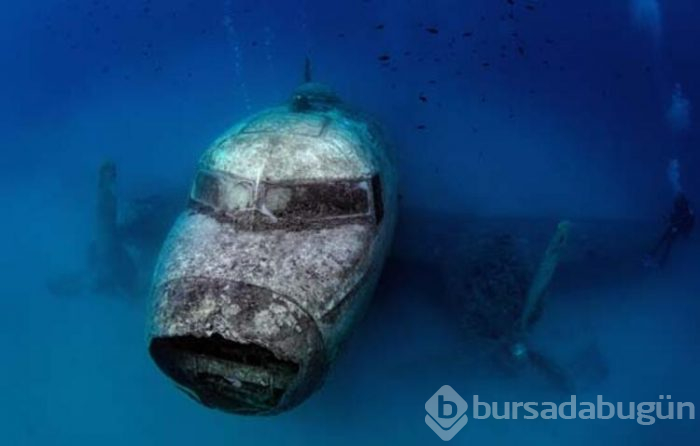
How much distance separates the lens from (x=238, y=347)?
5664mm

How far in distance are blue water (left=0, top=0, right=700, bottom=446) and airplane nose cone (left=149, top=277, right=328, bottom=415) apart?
2751mm

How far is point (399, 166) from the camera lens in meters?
13.3

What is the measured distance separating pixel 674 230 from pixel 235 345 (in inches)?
393

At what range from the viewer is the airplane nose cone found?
5355mm

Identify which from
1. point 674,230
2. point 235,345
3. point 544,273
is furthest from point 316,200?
point 674,230

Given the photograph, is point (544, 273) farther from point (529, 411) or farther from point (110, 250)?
point (110, 250)

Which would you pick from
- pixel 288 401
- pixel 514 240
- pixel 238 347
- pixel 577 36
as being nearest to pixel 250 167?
pixel 238 347

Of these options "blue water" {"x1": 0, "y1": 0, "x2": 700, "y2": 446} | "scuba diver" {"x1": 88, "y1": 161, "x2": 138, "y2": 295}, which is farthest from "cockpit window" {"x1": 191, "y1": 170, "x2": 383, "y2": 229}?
"scuba diver" {"x1": 88, "y1": 161, "x2": 138, "y2": 295}

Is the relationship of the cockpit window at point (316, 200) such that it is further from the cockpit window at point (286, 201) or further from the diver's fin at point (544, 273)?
the diver's fin at point (544, 273)

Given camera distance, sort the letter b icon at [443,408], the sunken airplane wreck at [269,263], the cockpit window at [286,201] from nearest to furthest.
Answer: the sunken airplane wreck at [269,263]
the cockpit window at [286,201]
the letter b icon at [443,408]

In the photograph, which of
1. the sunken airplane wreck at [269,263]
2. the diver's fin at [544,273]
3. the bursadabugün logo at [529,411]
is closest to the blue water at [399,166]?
the bursadabugün logo at [529,411]

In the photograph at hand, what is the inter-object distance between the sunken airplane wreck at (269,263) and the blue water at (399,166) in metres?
2.29

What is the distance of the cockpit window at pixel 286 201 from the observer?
20.7ft

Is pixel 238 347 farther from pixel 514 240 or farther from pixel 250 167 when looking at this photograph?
pixel 514 240
